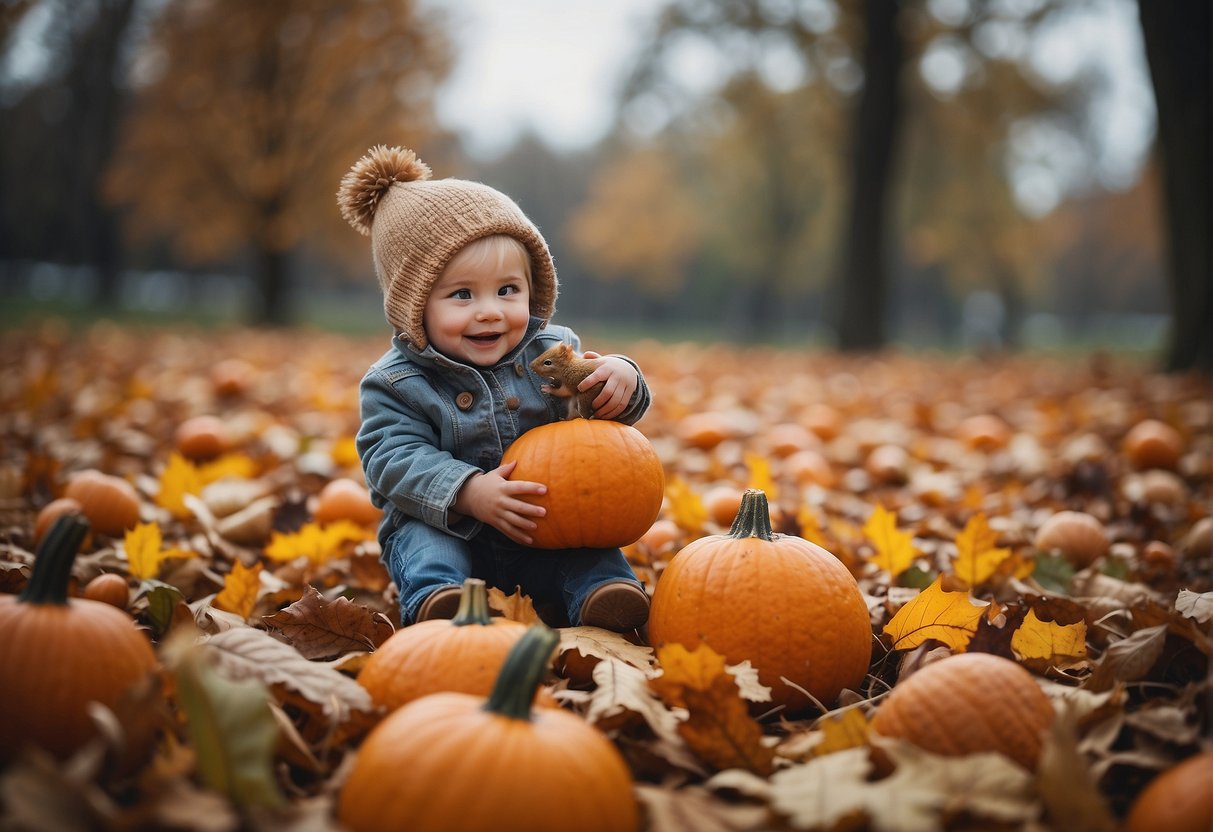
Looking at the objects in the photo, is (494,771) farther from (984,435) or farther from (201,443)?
(984,435)

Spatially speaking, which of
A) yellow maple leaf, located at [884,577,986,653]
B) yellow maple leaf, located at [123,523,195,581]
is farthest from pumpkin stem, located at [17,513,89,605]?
yellow maple leaf, located at [884,577,986,653]

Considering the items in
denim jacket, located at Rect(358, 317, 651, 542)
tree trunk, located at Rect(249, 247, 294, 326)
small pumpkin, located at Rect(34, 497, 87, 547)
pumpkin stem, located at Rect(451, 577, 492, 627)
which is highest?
tree trunk, located at Rect(249, 247, 294, 326)

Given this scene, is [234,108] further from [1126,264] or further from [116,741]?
[1126,264]

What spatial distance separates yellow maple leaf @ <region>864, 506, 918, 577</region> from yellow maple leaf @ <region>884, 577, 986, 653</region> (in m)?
0.56

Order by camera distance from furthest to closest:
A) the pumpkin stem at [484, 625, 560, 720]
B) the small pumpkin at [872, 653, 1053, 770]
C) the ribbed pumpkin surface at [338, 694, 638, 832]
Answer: the small pumpkin at [872, 653, 1053, 770] → the pumpkin stem at [484, 625, 560, 720] → the ribbed pumpkin surface at [338, 694, 638, 832]

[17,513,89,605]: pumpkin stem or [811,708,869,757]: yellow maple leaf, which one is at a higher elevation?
[17,513,89,605]: pumpkin stem

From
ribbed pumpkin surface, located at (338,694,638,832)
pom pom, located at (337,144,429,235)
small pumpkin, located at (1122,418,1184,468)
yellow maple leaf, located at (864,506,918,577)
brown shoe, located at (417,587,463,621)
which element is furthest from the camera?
small pumpkin, located at (1122,418,1184,468)

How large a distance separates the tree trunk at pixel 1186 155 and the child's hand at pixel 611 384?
18.9 feet

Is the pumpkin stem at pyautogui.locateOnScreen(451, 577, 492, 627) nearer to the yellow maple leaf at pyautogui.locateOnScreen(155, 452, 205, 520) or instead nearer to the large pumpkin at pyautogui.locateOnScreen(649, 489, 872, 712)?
the large pumpkin at pyautogui.locateOnScreen(649, 489, 872, 712)

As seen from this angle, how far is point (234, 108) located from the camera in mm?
16984

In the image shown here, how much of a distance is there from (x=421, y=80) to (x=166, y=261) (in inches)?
1191

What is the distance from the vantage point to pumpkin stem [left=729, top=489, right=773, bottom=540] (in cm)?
197

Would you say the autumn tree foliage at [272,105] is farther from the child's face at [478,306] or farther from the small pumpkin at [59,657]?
the small pumpkin at [59,657]

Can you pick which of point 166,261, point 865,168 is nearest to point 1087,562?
point 865,168
